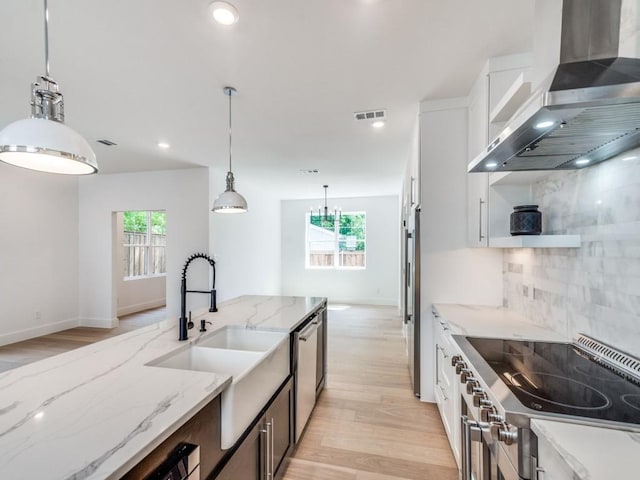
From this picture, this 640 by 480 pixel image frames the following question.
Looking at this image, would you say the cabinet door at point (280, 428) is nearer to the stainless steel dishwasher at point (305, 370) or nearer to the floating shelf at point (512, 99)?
the stainless steel dishwasher at point (305, 370)

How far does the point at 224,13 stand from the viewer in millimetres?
1629

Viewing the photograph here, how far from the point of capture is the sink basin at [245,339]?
75.4 inches

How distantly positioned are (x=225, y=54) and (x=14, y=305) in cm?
511

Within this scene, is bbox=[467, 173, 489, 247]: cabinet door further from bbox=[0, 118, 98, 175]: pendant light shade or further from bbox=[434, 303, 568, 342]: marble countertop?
bbox=[0, 118, 98, 175]: pendant light shade

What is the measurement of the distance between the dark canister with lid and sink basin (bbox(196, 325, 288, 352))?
164cm

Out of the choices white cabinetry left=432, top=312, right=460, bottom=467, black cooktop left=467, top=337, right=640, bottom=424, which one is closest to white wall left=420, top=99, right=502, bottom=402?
white cabinetry left=432, top=312, right=460, bottom=467

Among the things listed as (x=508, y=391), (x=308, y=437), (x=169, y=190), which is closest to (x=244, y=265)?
(x=169, y=190)

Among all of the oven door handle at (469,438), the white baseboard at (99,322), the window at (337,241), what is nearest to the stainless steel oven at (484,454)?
the oven door handle at (469,438)

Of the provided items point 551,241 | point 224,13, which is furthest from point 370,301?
point 224,13

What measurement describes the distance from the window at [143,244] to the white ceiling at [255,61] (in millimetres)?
3685

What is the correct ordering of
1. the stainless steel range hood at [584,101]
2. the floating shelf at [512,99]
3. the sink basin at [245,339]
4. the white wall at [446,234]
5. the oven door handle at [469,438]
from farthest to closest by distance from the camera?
1. the white wall at [446,234]
2. the sink basin at [245,339]
3. the floating shelf at [512,99]
4. the oven door handle at [469,438]
5. the stainless steel range hood at [584,101]

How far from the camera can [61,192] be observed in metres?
5.11

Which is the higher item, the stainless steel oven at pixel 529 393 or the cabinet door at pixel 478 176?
the cabinet door at pixel 478 176

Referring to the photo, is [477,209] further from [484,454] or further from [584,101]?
[484,454]
